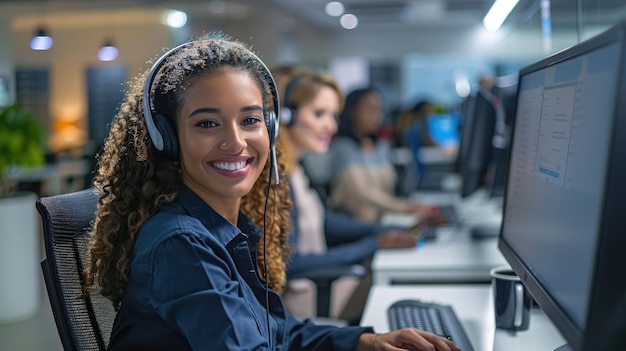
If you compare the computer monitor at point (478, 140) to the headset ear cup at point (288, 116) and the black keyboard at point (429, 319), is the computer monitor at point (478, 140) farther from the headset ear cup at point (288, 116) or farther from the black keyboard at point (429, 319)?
the black keyboard at point (429, 319)

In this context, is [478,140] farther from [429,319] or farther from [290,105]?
[429,319]

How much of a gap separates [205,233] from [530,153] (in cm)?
62

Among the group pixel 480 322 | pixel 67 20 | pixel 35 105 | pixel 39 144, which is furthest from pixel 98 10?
pixel 480 322

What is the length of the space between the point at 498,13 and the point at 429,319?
111 cm

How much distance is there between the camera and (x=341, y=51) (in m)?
13.7

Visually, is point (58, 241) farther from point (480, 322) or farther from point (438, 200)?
point (438, 200)

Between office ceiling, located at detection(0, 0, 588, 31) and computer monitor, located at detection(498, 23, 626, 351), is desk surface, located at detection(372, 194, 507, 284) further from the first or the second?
office ceiling, located at detection(0, 0, 588, 31)

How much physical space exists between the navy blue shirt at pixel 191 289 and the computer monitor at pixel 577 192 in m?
0.45

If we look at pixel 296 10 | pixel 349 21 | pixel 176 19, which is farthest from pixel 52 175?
pixel 349 21

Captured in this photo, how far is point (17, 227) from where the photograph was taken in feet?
13.0

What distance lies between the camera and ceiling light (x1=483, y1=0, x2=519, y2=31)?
2.05 meters

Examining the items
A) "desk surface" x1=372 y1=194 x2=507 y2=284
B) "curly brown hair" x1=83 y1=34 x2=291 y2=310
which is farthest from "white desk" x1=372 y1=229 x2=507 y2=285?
"curly brown hair" x1=83 y1=34 x2=291 y2=310

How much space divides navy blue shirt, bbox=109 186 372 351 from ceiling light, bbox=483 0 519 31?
1200mm

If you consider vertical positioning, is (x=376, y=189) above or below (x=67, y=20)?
below
